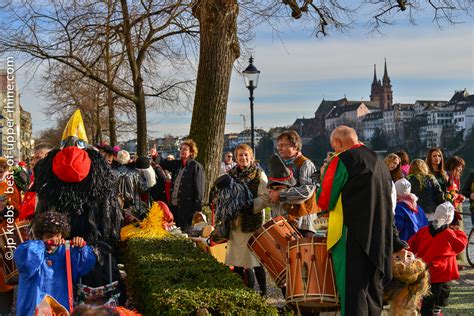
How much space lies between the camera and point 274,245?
18.3 feet

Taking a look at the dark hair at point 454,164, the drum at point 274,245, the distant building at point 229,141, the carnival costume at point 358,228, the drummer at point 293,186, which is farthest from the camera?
the distant building at point 229,141

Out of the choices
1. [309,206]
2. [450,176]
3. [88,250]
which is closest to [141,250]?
[88,250]

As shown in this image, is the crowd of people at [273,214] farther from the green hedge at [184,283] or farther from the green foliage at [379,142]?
the green foliage at [379,142]

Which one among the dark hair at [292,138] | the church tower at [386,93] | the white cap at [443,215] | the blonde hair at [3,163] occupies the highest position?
the church tower at [386,93]

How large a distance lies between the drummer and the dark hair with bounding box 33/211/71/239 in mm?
2075

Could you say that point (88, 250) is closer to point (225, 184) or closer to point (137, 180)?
point (225, 184)

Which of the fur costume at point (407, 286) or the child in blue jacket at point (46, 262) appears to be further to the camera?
the fur costume at point (407, 286)

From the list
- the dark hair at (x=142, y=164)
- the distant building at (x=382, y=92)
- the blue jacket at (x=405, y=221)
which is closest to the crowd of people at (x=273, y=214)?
the blue jacket at (x=405, y=221)

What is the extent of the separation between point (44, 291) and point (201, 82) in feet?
29.5

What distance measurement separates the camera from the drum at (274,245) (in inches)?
219

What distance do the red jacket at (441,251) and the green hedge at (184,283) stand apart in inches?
88.0

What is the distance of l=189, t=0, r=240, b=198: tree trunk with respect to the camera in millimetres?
13086

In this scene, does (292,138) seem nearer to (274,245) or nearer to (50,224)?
(274,245)

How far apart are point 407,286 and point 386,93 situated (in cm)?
18131
